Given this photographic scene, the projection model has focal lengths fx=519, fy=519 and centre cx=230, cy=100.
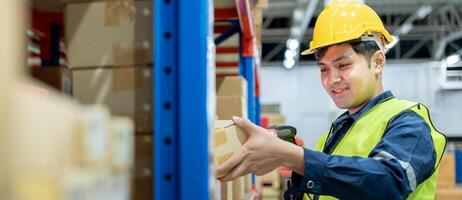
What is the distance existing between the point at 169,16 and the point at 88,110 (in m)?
0.48

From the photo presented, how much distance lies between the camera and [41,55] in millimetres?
1805

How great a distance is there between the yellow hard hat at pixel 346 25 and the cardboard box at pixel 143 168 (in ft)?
4.80

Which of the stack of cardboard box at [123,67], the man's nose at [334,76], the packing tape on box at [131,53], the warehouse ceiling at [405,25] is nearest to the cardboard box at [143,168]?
the stack of cardboard box at [123,67]

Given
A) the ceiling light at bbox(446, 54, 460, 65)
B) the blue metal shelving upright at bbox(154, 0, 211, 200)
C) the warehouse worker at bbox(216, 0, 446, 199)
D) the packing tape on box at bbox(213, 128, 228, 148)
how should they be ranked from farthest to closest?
1. the ceiling light at bbox(446, 54, 460, 65)
2. the warehouse worker at bbox(216, 0, 446, 199)
3. the packing tape on box at bbox(213, 128, 228, 148)
4. the blue metal shelving upright at bbox(154, 0, 211, 200)

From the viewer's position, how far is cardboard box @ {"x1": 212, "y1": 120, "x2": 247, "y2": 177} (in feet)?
5.08

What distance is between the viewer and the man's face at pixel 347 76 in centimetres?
234

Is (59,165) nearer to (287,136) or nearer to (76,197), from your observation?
(76,197)

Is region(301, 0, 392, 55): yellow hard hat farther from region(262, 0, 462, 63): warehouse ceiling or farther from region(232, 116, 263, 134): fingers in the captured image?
region(262, 0, 462, 63): warehouse ceiling

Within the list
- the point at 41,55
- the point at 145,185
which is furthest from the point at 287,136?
the point at 145,185

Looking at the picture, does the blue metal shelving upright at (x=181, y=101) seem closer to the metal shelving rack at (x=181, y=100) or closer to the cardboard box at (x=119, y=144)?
the metal shelving rack at (x=181, y=100)

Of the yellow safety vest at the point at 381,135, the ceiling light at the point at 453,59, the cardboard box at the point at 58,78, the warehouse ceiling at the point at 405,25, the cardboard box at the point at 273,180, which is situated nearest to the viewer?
the cardboard box at the point at 58,78

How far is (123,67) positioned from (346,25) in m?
1.53

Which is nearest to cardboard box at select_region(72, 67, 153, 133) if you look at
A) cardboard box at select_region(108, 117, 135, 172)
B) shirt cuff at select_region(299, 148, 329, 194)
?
cardboard box at select_region(108, 117, 135, 172)

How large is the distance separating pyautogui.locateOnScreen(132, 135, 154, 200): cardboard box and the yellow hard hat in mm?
1464
